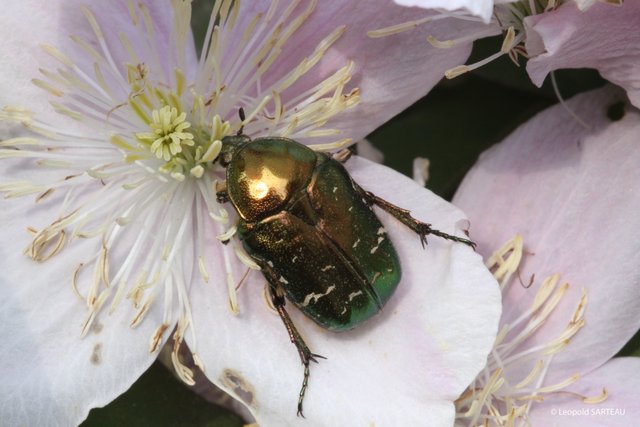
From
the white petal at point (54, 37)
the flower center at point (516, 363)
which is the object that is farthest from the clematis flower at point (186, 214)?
the flower center at point (516, 363)

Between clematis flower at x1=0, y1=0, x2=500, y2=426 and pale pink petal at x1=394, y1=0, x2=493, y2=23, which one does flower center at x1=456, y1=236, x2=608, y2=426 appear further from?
pale pink petal at x1=394, y1=0, x2=493, y2=23

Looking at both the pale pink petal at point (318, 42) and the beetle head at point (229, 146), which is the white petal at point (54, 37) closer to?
the pale pink petal at point (318, 42)

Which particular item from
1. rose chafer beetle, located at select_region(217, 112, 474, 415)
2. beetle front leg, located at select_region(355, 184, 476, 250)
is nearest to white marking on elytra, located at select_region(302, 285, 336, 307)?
rose chafer beetle, located at select_region(217, 112, 474, 415)

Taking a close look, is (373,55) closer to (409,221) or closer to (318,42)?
(318,42)

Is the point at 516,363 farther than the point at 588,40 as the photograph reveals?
Yes

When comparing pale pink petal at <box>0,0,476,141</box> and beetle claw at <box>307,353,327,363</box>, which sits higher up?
pale pink petal at <box>0,0,476,141</box>

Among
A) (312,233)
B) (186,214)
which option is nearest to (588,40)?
(312,233)

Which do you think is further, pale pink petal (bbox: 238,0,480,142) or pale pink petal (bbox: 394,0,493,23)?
pale pink petal (bbox: 238,0,480,142)

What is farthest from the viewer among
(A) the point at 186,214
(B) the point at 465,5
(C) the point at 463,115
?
(C) the point at 463,115
